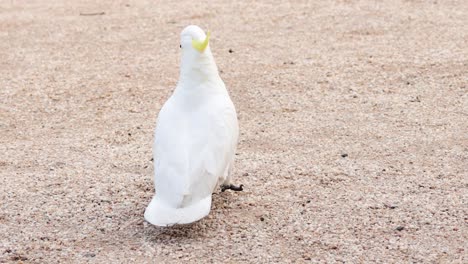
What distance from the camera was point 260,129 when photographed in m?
4.84

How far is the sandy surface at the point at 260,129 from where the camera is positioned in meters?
3.56

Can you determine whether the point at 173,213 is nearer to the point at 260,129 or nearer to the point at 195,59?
the point at 195,59

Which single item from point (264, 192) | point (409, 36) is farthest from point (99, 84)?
point (409, 36)

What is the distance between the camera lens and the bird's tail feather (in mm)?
3307

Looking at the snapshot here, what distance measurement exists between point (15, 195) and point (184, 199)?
1164mm

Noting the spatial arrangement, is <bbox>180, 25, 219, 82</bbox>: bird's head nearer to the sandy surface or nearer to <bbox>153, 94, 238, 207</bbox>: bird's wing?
<bbox>153, 94, 238, 207</bbox>: bird's wing

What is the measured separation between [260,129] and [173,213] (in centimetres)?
162

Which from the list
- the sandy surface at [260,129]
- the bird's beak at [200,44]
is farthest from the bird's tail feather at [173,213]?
the bird's beak at [200,44]

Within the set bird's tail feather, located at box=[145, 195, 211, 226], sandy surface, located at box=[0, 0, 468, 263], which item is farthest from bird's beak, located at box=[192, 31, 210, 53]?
sandy surface, located at box=[0, 0, 468, 263]

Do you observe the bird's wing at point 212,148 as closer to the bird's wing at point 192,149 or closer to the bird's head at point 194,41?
the bird's wing at point 192,149

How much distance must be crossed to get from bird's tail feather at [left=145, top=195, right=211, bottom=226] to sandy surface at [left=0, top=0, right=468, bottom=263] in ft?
0.62

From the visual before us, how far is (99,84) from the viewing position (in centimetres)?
566

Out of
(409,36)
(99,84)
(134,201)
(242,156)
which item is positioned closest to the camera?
(134,201)

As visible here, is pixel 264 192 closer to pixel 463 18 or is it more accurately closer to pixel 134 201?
pixel 134 201
